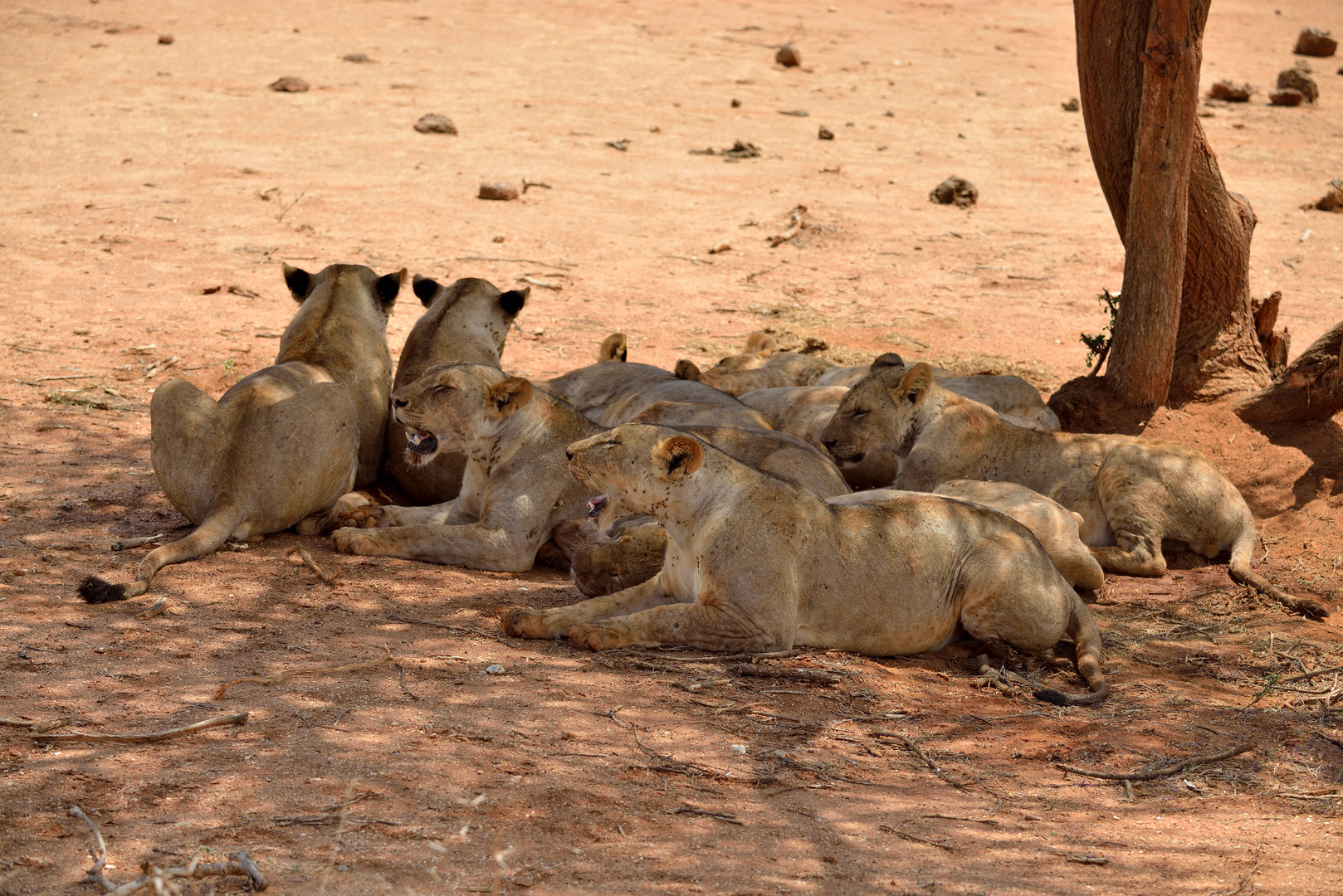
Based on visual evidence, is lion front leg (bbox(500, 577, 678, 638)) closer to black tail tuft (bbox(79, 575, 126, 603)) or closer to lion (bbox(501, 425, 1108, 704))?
lion (bbox(501, 425, 1108, 704))

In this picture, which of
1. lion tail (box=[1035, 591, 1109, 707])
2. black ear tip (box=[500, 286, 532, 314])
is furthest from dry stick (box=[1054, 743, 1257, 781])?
black ear tip (box=[500, 286, 532, 314])

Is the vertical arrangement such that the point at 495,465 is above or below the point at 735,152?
below

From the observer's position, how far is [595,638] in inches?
224

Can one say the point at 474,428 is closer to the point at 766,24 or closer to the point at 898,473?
the point at 898,473

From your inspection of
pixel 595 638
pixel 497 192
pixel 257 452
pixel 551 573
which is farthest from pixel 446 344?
pixel 497 192

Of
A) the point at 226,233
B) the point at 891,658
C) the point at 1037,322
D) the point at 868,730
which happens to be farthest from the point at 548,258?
the point at 868,730

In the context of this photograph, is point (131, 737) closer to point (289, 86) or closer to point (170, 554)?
point (170, 554)

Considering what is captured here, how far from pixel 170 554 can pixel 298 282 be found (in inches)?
104

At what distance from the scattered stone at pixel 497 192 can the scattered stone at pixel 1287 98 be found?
48.4 ft

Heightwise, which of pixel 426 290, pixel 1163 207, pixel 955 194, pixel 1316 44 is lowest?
pixel 426 290

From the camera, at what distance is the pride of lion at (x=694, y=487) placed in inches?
231

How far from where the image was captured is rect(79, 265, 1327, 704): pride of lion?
5863 millimetres

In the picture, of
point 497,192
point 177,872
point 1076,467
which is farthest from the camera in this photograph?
point 497,192

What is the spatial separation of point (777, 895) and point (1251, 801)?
6.75 ft
